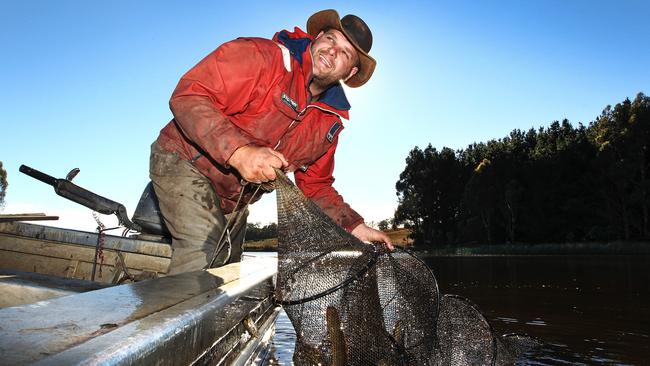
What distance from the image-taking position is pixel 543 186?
52188mm

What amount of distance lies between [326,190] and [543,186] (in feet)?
176

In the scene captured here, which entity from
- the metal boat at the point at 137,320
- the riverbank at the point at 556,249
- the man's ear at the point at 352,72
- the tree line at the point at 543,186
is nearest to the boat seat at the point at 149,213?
the metal boat at the point at 137,320

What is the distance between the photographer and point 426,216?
71.6 metres

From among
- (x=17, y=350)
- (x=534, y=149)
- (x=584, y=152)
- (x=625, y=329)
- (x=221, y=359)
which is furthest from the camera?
(x=534, y=149)

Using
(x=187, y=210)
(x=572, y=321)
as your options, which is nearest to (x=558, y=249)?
(x=572, y=321)

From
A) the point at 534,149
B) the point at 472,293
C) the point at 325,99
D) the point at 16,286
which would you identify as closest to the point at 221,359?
the point at 16,286

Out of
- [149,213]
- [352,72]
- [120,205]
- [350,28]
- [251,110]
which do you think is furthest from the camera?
[120,205]

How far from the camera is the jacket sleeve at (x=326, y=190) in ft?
14.8

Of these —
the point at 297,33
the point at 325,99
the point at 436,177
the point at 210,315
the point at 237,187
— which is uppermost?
the point at 436,177

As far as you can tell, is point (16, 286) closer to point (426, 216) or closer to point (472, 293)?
point (472, 293)

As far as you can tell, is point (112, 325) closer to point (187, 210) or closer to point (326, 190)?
point (187, 210)

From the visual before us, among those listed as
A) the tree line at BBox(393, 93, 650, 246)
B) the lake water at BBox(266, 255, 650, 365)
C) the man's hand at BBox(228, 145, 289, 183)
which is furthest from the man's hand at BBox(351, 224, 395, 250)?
the tree line at BBox(393, 93, 650, 246)

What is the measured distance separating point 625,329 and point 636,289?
626 centimetres

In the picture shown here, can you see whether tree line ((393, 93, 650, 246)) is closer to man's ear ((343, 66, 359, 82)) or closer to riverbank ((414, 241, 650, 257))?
riverbank ((414, 241, 650, 257))
